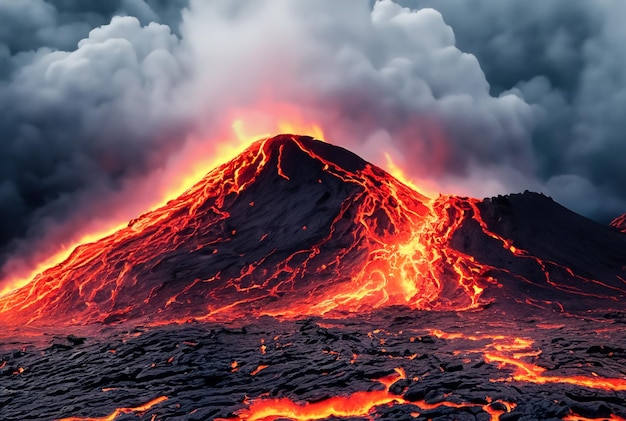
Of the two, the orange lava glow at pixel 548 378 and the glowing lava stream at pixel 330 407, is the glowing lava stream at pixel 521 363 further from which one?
the glowing lava stream at pixel 330 407

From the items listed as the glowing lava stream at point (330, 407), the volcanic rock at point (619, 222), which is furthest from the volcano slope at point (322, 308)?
the volcanic rock at point (619, 222)

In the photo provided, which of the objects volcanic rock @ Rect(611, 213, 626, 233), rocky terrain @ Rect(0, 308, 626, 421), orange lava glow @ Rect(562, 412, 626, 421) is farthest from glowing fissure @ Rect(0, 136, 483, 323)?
volcanic rock @ Rect(611, 213, 626, 233)

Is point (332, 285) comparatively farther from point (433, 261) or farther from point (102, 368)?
point (102, 368)

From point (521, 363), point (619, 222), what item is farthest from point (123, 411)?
point (619, 222)

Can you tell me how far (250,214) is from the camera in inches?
1221

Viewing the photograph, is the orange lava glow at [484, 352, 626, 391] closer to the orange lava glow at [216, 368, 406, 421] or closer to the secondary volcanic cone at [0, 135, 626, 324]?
the orange lava glow at [216, 368, 406, 421]

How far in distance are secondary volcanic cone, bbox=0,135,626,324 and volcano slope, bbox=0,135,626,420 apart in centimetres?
13

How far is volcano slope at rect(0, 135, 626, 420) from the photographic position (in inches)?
472

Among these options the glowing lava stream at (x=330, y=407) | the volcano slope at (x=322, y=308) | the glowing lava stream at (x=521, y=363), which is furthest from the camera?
the volcano slope at (x=322, y=308)

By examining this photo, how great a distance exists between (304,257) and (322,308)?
570cm

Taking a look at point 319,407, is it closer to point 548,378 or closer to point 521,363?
point 548,378

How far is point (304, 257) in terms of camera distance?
27.3 m

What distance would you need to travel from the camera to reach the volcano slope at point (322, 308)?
39.3ft

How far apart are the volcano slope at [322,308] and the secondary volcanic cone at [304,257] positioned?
0.13m
